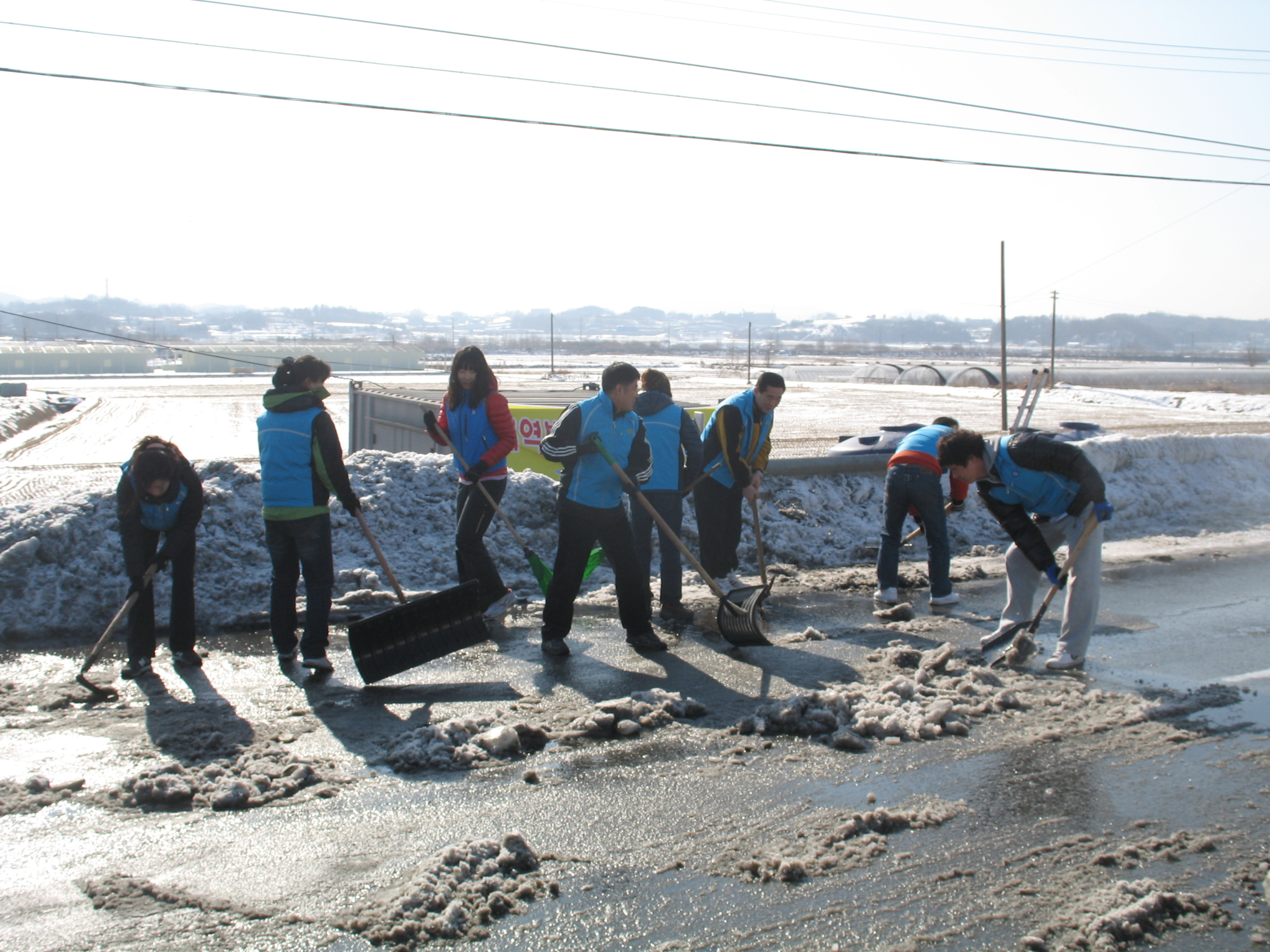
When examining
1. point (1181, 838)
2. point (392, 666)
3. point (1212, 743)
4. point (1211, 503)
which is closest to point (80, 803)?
point (392, 666)

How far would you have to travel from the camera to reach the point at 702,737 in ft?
15.7

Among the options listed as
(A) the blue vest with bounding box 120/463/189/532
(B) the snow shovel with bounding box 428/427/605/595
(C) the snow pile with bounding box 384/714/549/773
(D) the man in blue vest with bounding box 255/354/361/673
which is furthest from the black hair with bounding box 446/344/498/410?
(C) the snow pile with bounding box 384/714/549/773

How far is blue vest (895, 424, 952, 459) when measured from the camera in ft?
25.7

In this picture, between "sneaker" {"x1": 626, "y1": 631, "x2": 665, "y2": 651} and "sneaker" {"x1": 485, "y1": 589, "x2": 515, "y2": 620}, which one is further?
"sneaker" {"x1": 485, "y1": 589, "x2": 515, "y2": 620}

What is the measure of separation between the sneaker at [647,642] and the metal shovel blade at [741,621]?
413mm

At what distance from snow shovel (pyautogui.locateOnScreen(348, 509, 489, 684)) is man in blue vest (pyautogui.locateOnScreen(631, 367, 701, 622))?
4.88 feet

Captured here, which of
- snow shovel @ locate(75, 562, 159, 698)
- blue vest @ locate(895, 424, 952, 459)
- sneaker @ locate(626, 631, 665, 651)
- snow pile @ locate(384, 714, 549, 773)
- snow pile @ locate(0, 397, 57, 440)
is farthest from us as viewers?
snow pile @ locate(0, 397, 57, 440)

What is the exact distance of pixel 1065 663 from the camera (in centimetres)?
589

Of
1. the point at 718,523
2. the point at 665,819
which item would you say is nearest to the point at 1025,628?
the point at 718,523

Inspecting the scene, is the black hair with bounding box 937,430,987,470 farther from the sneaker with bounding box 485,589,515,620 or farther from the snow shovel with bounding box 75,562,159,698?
the snow shovel with bounding box 75,562,159,698

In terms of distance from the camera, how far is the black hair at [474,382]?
6.70 metres

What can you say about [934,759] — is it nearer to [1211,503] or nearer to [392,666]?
[392,666]

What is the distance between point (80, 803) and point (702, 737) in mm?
2734

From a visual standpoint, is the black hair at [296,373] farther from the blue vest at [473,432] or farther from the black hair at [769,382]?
the black hair at [769,382]
